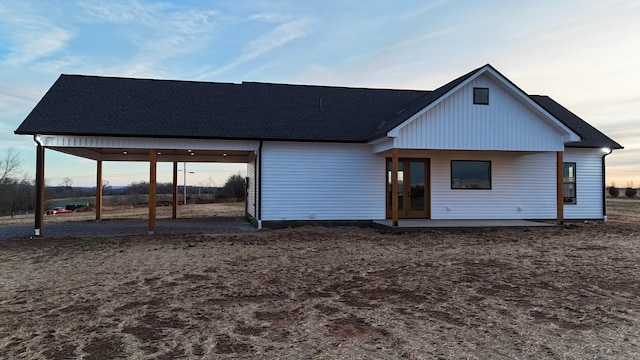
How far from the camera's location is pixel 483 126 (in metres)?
13.2

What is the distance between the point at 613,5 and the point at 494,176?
20.9 ft

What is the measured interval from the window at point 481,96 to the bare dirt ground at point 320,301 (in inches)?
206

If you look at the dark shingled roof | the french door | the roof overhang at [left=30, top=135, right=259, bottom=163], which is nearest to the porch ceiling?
the roof overhang at [left=30, top=135, right=259, bottom=163]

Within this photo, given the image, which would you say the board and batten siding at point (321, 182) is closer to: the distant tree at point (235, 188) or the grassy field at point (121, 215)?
the grassy field at point (121, 215)

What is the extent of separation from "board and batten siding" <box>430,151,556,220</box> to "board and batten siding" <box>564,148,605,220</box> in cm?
89

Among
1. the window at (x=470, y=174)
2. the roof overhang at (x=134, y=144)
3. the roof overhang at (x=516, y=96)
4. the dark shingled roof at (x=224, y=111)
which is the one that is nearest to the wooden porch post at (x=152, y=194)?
the roof overhang at (x=134, y=144)

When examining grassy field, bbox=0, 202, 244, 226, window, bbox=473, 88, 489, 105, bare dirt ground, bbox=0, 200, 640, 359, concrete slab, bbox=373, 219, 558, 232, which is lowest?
bare dirt ground, bbox=0, 200, 640, 359

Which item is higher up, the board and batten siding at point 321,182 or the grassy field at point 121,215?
the board and batten siding at point 321,182

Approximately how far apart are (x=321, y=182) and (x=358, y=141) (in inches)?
75.1

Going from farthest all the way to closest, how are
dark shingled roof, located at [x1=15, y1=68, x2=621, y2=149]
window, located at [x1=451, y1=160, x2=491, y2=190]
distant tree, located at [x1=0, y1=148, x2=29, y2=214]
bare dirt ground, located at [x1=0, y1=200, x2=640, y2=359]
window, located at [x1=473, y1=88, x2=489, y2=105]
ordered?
1. distant tree, located at [x1=0, y1=148, x2=29, y2=214]
2. window, located at [x1=451, y1=160, x2=491, y2=190]
3. window, located at [x1=473, y1=88, x2=489, y2=105]
4. dark shingled roof, located at [x1=15, y1=68, x2=621, y2=149]
5. bare dirt ground, located at [x1=0, y1=200, x2=640, y2=359]

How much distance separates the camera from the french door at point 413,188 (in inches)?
581

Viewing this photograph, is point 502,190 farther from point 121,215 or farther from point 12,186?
point 12,186

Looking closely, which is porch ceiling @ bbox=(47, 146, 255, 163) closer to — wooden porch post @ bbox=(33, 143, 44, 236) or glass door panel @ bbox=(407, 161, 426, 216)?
wooden porch post @ bbox=(33, 143, 44, 236)

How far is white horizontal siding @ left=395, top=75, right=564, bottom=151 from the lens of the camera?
12.9 m
